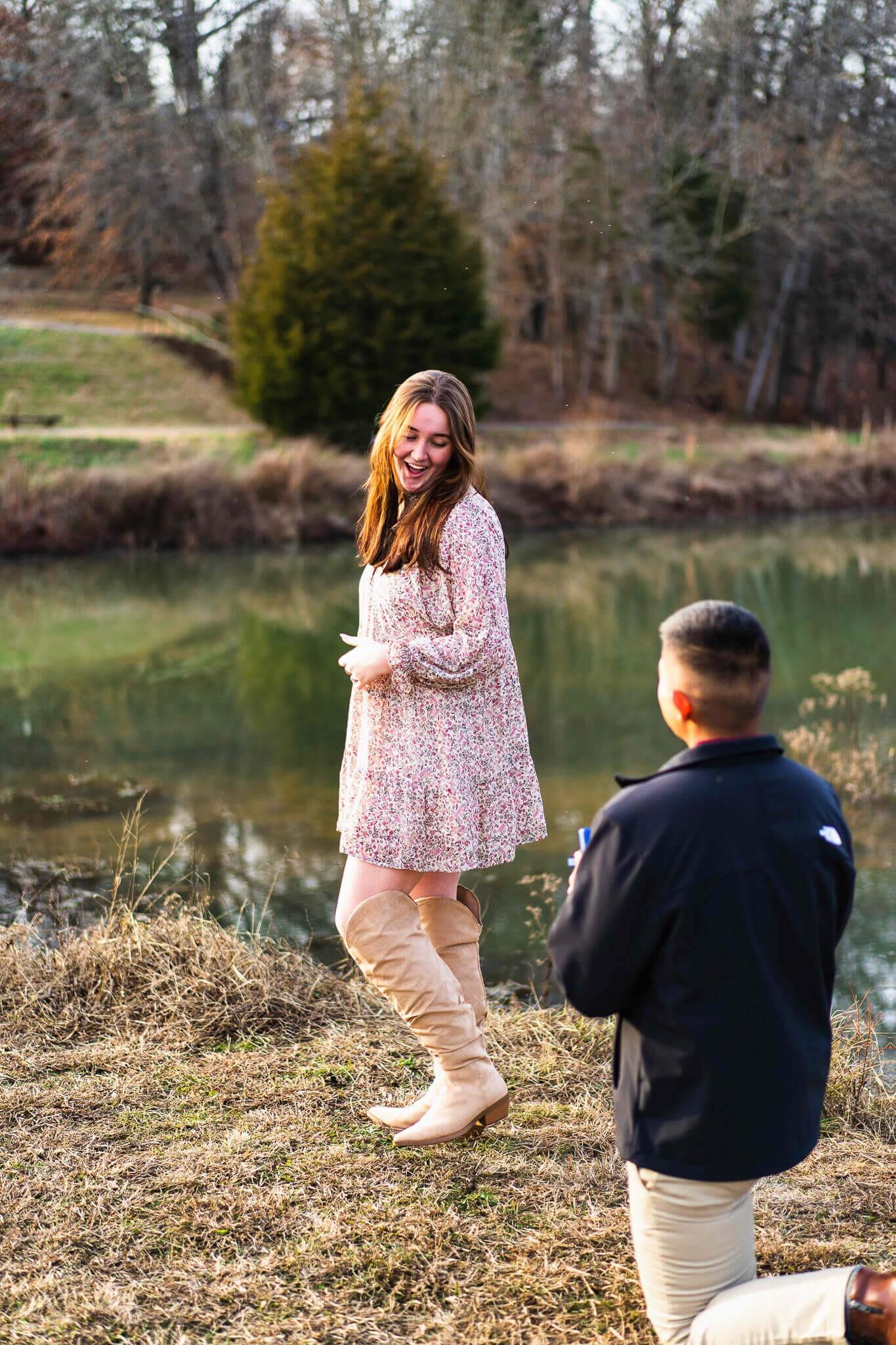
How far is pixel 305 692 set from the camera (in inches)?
527

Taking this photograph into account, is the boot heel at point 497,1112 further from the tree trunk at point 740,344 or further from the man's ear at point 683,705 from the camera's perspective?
the tree trunk at point 740,344

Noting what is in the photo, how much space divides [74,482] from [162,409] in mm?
11410

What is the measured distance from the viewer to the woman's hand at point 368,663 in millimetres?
3340

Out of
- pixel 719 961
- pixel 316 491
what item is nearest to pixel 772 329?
pixel 316 491

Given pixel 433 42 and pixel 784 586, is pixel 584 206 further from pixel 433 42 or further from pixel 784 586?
pixel 784 586

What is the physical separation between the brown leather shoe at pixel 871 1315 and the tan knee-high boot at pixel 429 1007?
4.38 feet

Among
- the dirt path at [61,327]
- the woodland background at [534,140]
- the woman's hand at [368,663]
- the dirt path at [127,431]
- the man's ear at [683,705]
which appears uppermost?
the woodland background at [534,140]

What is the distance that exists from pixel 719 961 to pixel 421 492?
1.61 metres

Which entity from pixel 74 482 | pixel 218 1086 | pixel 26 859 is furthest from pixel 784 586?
pixel 218 1086

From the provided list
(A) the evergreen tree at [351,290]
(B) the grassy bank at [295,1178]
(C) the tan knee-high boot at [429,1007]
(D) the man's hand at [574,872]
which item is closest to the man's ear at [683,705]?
(D) the man's hand at [574,872]

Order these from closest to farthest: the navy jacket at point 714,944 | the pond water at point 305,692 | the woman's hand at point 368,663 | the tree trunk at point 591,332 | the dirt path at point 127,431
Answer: the navy jacket at point 714,944, the woman's hand at point 368,663, the pond water at point 305,692, the dirt path at point 127,431, the tree trunk at point 591,332

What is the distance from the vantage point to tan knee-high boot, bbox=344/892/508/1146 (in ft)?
11.3

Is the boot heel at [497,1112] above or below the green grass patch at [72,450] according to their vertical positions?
below

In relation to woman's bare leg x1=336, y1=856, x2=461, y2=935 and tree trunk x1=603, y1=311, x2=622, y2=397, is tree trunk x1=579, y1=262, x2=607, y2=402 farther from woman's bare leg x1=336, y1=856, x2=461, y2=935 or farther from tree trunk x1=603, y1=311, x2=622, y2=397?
woman's bare leg x1=336, y1=856, x2=461, y2=935
